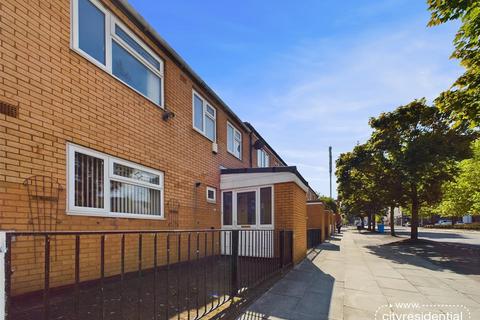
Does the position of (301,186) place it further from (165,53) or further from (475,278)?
(165,53)

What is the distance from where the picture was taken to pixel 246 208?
1030 cm

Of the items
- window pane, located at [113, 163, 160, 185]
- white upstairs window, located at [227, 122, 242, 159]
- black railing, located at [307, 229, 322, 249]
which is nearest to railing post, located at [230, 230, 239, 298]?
window pane, located at [113, 163, 160, 185]

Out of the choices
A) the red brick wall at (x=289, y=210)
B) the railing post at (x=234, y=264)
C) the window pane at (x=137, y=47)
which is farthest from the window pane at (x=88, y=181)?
the red brick wall at (x=289, y=210)

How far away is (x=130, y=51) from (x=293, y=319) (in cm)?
616

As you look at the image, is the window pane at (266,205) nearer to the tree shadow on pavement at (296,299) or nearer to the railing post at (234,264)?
the tree shadow on pavement at (296,299)

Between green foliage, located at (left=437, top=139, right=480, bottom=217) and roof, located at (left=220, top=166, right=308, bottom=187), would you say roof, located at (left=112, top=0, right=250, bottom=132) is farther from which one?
green foliage, located at (left=437, top=139, right=480, bottom=217)

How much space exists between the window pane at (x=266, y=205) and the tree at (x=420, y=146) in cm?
976

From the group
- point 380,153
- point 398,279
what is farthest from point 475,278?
point 380,153

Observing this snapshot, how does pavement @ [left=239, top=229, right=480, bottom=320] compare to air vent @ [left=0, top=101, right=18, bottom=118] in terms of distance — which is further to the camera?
pavement @ [left=239, top=229, right=480, bottom=320]

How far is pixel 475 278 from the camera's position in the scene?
7.74 m

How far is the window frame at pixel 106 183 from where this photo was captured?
5039 mm

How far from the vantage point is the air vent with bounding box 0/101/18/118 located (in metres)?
4.11

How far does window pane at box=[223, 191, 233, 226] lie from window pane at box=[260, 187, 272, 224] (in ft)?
4.57

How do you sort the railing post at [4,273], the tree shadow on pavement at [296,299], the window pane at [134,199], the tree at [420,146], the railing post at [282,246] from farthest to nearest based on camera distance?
1. the tree at [420,146]
2. the railing post at [282,246]
3. the window pane at [134,199]
4. the tree shadow on pavement at [296,299]
5. the railing post at [4,273]
